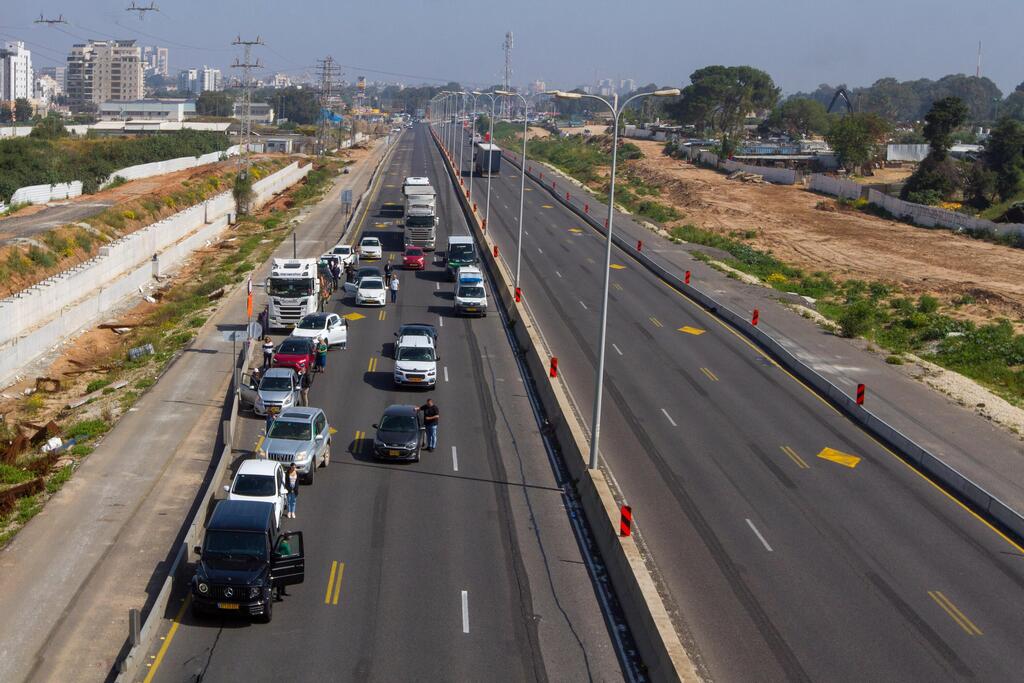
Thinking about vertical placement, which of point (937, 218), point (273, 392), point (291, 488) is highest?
point (937, 218)

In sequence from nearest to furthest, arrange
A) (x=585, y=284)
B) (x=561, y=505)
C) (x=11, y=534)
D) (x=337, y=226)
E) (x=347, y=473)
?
1. (x=11, y=534)
2. (x=561, y=505)
3. (x=347, y=473)
4. (x=585, y=284)
5. (x=337, y=226)

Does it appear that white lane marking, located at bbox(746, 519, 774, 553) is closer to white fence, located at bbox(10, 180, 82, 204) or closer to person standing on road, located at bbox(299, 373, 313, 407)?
person standing on road, located at bbox(299, 373, 313, 407)

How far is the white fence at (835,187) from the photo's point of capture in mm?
105125

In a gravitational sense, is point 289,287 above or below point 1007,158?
below

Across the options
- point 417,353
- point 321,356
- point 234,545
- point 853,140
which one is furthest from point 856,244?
point 234,545

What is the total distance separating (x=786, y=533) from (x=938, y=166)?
86874 millimetres

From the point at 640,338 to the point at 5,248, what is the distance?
3893cm

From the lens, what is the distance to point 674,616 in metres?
20.5

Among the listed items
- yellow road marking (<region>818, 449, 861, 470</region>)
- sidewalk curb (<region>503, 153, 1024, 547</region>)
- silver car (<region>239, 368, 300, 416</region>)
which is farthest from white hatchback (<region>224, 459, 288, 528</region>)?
sidewalk curb (<region>503, 153, 1024, 547</region>)

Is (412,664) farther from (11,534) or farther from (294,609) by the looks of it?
(11,534)

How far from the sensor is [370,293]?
50938mm

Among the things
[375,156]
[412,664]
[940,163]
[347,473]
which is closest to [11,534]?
[347,473]

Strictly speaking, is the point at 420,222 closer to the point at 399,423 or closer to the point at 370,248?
the point at 370,248

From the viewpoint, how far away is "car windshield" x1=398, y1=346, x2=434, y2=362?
1484 inches
